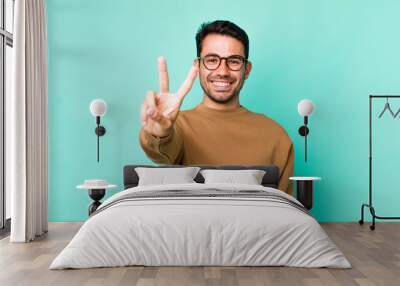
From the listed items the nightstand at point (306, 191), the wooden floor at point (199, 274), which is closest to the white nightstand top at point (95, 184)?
the wooden floor at point (199, 274)

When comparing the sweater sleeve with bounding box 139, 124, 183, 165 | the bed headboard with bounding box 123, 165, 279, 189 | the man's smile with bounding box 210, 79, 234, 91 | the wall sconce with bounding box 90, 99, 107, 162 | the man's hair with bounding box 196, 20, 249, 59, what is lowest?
the bed headboard with bounding box 123, 165, 279, 189

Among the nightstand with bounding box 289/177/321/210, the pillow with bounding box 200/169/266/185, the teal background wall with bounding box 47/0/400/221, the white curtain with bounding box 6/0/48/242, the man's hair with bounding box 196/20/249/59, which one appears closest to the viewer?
the white curtain with bounding box 6/0/48/242

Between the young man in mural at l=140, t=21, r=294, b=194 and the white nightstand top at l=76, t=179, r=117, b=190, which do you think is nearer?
the white nightstand top at l=76, t=179, r=117, b=190

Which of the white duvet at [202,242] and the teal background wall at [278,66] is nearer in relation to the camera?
the white duvet at [202,242]

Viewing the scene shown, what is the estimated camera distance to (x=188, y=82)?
6680 millimetres

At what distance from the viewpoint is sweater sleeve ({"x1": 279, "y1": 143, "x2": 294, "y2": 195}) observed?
660 cm

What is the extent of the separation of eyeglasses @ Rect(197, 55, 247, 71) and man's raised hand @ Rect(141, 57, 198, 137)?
7.8 inches

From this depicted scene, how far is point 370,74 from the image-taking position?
6.78m

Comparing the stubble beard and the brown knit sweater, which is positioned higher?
the stubble beard

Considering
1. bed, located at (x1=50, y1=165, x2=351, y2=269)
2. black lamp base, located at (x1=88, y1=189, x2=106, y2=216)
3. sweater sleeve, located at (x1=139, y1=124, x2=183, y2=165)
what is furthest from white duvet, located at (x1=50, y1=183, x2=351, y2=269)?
sweater sleeve, located at (x1=139, y1=124, x2=183, y2=165)

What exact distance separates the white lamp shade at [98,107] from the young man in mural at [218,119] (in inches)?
19.4

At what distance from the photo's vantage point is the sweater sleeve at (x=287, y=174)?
21.6 feet

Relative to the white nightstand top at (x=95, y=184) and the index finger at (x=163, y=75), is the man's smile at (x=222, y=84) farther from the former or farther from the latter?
the white nightstand top at (x=95, y=184)

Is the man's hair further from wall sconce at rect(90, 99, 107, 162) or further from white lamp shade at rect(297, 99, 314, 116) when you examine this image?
wall sconce at rect(90, 99, 107, 162)
